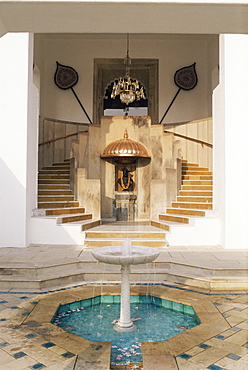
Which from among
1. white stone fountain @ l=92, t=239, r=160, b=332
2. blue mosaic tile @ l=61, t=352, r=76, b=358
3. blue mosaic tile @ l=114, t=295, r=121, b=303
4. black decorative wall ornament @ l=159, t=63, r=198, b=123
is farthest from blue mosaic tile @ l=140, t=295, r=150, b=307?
black decorative wall ornament @ l=159, t=63, r=198, b=123

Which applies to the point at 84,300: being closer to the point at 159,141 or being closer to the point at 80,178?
the point at 80,178

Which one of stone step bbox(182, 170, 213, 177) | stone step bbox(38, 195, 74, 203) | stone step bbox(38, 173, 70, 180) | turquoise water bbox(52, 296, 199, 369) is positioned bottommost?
turquoise water bbox(52, 296, 199, 369)

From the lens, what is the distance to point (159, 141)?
952cm

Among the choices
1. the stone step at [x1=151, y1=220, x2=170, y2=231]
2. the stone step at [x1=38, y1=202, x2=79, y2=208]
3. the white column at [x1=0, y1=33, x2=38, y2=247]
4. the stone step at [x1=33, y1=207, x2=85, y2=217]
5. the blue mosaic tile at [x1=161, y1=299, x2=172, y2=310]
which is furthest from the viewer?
the stone step at [x1=38, y1=202, x2=79, y2=208]

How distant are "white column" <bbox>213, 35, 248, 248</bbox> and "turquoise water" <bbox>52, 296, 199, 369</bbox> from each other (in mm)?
2844

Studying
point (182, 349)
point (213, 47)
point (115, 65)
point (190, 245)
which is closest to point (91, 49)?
point (115, 65)

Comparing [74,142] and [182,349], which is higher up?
[74,142]

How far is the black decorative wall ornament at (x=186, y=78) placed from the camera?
13.0 m

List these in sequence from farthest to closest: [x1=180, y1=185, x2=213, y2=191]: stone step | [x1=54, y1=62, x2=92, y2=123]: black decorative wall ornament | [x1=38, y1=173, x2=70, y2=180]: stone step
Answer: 1. [x1=54, y1=62, x2=92, y2=123]: black decorative wall ornament
2. [x1=38, y1=173, x2=70, y2=180]: stone step
3. [x1=180, y1=185, x2=213, y2=191]: stone step

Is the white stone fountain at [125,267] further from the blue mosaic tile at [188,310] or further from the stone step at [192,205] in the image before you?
the stone step at [192,205]

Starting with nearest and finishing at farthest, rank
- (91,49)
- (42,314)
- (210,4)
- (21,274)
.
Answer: (210,4)
(42,314)
(21,274)
(91,49)

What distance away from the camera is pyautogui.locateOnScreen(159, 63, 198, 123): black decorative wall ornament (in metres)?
13.0

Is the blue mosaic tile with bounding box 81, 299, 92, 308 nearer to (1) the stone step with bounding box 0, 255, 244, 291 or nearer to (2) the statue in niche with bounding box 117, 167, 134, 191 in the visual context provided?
(1) the stone step with bounding box 0, 255, 244, 291

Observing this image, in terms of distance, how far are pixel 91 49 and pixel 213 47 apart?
462 centimetres
